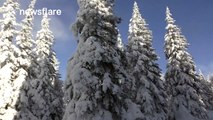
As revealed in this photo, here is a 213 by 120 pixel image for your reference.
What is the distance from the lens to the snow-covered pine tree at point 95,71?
65.6 feet

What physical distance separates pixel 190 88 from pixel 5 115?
25.1 metres

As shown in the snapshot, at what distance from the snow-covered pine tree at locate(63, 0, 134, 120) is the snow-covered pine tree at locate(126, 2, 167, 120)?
41.2 feet

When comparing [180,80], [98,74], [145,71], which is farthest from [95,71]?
[180,80]

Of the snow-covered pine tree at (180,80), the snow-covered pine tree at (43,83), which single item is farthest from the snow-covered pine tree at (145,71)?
the snow-covered pine tree at (43,83)

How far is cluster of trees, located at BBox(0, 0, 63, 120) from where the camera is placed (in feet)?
90.1

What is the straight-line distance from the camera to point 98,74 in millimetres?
21172

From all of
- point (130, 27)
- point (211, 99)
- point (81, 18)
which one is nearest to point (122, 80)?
point (81, 18)

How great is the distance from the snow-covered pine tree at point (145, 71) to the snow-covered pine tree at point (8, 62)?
13162 mm

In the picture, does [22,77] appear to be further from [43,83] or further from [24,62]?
[43,83]

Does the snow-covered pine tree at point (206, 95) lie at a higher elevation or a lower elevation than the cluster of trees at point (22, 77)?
higher

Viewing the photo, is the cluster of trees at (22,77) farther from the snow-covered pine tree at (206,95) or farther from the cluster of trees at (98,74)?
the snow-covered pine tree at (206,95)

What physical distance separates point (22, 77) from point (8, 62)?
6.71 feet

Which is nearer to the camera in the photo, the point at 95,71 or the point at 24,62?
the point at 95,71

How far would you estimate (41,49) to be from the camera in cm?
3962
